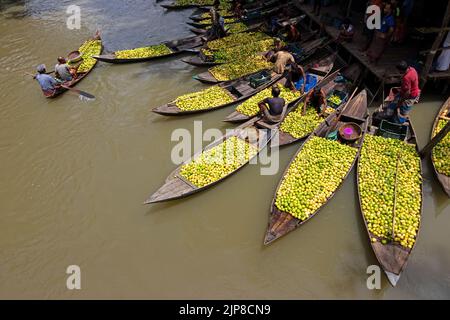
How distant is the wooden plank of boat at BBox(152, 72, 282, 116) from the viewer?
12.4m

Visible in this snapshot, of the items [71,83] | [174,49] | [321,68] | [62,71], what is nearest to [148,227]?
[71,83]

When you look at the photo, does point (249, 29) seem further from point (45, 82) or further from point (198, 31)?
point (45, 82)

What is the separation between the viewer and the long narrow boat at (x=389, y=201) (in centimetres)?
729

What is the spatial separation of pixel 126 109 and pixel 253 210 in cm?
792

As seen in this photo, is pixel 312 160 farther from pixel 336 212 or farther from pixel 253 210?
pixel 253 210

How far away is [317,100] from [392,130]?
9.27 ft

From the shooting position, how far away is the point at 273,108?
1090cm

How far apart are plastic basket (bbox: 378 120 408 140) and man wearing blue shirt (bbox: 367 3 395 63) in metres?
3.89

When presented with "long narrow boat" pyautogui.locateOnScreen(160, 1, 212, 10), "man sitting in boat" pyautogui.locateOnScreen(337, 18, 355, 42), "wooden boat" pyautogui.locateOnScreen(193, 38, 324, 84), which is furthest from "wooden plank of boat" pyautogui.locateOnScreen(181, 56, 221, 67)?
"long narrow boat" pyautogui.locateOnScreen(160, 1, 212, 10)

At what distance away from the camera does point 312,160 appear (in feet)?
31.7

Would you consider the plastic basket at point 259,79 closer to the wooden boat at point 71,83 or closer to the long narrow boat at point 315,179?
the long narrow boat at point 315,179

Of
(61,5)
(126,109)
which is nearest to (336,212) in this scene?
(126,109)

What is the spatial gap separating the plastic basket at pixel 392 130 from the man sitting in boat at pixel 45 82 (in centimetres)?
1406

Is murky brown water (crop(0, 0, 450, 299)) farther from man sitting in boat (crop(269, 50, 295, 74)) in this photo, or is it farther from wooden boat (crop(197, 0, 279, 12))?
wooden boat (crop(197, 0, 279, 12))
